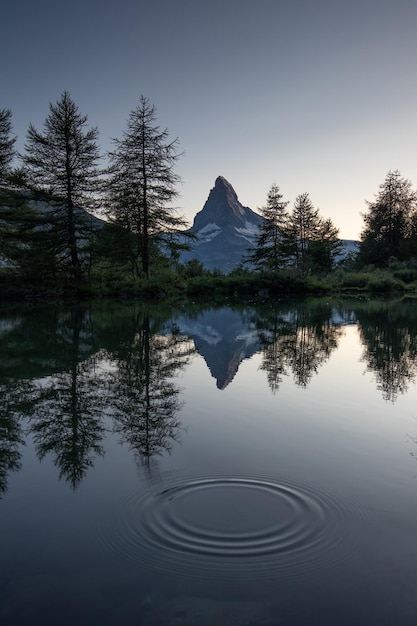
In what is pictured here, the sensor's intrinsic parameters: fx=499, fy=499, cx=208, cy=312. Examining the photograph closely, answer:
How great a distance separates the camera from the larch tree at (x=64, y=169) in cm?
3184

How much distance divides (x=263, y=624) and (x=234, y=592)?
31 cm

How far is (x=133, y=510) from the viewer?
3.99m

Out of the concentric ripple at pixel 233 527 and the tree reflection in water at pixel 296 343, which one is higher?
the tree reflection in water at pixel 296 343

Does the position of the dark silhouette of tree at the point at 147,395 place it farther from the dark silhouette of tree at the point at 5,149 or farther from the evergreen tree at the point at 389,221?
the evergreen tree at the point at 389,221

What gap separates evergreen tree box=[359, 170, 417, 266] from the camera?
64.1 meters

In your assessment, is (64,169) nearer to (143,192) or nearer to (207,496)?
(143,192)

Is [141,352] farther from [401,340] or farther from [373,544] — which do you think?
[373,544]

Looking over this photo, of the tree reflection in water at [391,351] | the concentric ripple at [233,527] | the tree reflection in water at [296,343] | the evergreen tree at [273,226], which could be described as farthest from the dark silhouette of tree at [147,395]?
the evergreen tree at [273,226]

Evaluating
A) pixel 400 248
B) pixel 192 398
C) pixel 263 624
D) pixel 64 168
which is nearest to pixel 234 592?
pixel 263 624

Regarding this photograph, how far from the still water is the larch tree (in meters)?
23.4

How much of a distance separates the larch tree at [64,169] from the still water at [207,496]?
923 inches

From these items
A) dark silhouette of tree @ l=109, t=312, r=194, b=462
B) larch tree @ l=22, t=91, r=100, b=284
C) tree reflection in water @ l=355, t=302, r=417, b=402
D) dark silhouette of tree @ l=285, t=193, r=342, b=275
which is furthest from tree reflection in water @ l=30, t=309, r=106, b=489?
dark silhouette of tree @ l=285, t=193, r=342, b=275

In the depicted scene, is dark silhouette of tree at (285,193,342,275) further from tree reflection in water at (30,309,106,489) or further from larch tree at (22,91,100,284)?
tree reflection in water at (30,309,106,489)

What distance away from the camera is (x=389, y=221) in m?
65.4
